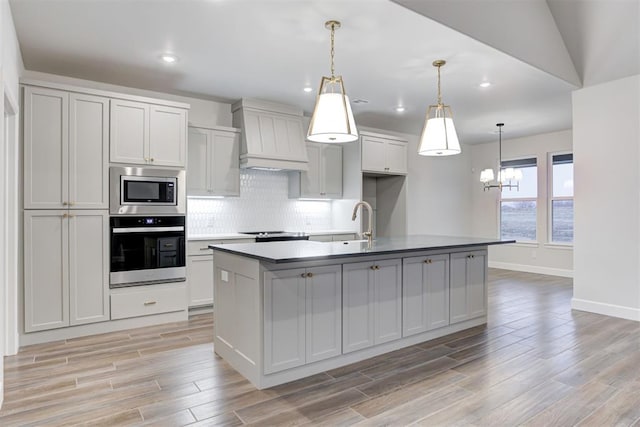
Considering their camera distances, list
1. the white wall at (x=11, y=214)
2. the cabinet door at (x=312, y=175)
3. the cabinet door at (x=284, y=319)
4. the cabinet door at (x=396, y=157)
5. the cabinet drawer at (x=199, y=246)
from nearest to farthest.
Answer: the cabinet door at (x=284, y=319) → the white wall at (x=11, y=214) → the cabinet drawer at (x=199, y=246) → the cabinet door at (x=312, y=175) → the cabinet door at (x=396, y=157)

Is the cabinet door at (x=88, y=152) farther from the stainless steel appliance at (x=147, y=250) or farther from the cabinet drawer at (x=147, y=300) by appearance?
the cabinet drawer at (x=147, y=300)

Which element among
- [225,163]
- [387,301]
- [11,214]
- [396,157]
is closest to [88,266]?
[11,214]

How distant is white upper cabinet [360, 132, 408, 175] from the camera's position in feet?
19.7

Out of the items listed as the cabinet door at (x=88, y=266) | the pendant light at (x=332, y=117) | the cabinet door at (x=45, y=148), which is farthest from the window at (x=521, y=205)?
the cabinet door at (x=45, y=148)

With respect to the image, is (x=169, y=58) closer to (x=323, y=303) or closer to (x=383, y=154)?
(x=323, y=303)

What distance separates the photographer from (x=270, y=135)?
5.21 meters

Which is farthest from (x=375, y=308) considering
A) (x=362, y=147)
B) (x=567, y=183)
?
(x=567, y=183)

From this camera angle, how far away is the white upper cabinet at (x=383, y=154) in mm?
6012

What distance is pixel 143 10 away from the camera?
2.93 metres

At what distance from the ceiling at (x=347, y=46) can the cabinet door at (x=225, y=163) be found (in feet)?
1.76

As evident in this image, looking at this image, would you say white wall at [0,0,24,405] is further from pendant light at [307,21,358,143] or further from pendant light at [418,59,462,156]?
pendant light at [418,59,462,156]

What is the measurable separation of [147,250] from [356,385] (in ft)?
8.57

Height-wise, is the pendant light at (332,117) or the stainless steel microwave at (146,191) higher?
the pendant light at (332,117)

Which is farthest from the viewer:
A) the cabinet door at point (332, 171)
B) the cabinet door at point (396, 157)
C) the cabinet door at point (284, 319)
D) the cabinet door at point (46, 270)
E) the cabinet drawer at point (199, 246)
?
the cabinet door at point (396, 157)
